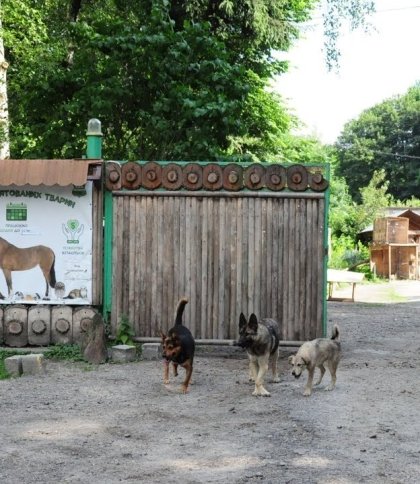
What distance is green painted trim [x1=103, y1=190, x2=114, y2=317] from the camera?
10930mm

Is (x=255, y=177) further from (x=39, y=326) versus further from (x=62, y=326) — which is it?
(x=39, y=326)

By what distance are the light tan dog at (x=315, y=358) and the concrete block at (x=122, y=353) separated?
9.45 feet

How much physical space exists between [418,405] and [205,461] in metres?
3.03

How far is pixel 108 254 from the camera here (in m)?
10.9

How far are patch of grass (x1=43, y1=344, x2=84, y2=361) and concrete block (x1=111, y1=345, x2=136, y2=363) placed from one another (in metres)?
0.47

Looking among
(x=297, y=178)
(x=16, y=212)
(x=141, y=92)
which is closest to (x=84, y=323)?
(x=16, y=212)

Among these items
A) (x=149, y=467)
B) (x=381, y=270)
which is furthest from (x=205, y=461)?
(x=381, y=270)

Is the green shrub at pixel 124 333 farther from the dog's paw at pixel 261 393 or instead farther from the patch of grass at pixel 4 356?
the dog's paw at pixel 261 393

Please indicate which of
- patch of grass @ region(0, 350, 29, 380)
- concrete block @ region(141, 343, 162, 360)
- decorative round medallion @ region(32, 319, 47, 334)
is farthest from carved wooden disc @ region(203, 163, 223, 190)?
patch of grass @ region(0, 350, 29, 380)

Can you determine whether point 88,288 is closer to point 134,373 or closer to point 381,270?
point 134,373

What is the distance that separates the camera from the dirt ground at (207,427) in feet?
17.7

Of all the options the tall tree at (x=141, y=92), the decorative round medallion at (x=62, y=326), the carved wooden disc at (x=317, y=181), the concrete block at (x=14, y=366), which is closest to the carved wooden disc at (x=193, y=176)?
the carved wooden disc at (x=317, y=181)

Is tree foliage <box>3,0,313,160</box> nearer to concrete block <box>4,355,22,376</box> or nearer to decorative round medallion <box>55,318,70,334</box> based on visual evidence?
decorative round medallion <box>55,318,70,334</box>

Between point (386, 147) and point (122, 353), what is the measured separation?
69322 millimetres
